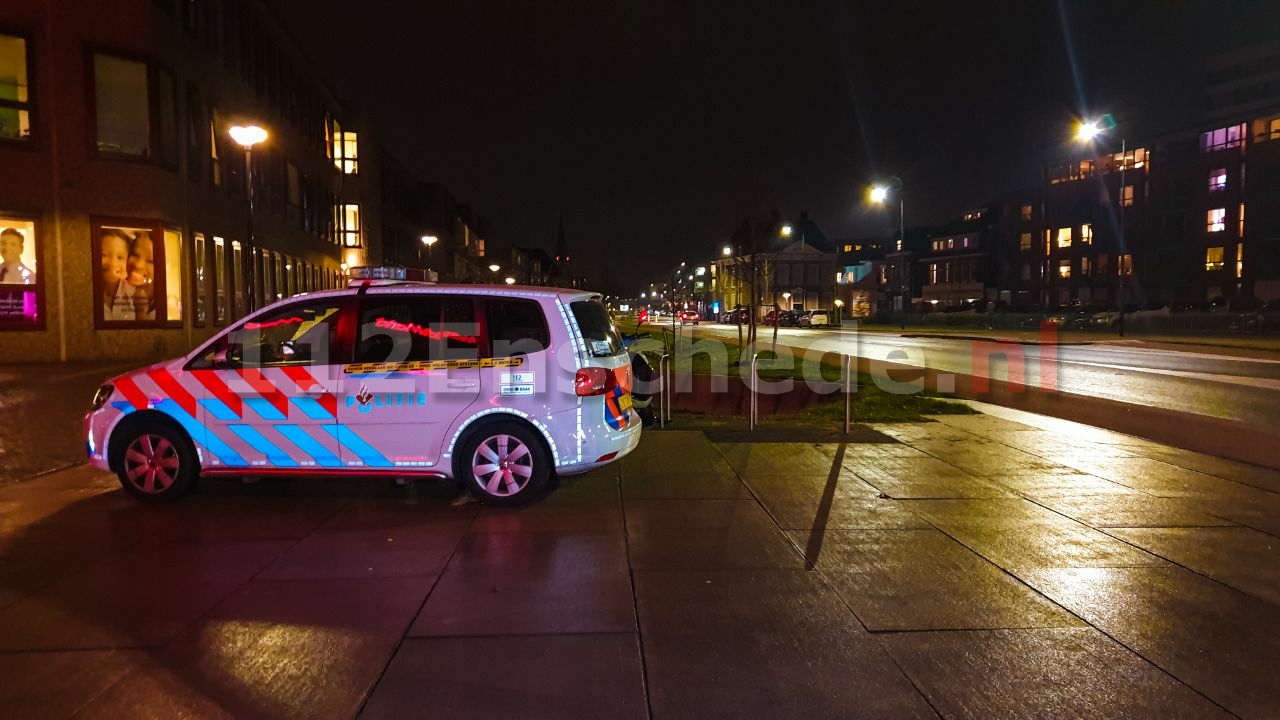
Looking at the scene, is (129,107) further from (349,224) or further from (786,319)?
(786,319)

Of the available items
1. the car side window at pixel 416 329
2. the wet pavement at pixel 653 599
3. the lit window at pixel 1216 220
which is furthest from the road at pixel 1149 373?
the lit window at pixel 1216 220

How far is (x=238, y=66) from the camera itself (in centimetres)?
2503

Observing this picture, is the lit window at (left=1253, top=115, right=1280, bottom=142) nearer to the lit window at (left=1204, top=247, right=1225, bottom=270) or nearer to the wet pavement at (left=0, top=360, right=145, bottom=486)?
the lit window at (left=1204, top=247, right=1225, bottom=270)

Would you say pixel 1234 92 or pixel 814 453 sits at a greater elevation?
pixel 1234 92

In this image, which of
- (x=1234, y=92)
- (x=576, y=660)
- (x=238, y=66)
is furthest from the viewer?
(x=1234, y=92)

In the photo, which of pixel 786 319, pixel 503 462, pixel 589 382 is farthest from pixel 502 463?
pixel 786 319

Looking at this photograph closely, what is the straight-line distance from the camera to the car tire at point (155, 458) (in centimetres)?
668

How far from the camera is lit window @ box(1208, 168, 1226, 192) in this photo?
51.2 m

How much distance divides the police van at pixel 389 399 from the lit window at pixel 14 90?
1632 centimetres

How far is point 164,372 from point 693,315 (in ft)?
198

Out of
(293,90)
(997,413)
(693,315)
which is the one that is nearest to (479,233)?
(693,315)

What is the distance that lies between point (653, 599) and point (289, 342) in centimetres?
431

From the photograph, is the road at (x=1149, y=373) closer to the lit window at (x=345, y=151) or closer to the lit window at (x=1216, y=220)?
the lit window at (x=345, y=151)

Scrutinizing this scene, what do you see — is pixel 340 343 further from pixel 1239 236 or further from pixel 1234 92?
pixel 1234 92
